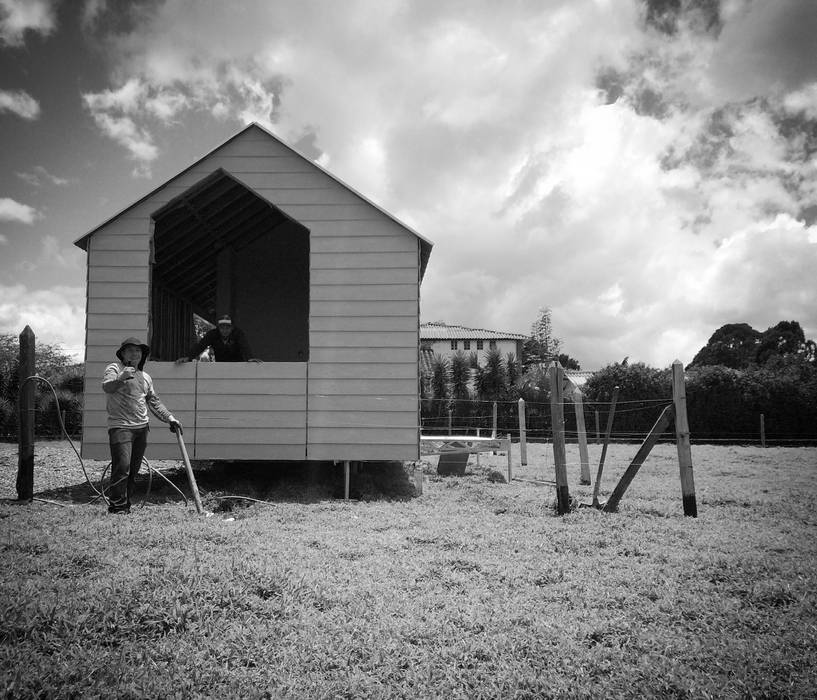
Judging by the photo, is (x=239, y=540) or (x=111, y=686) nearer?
(x=111, y=686)

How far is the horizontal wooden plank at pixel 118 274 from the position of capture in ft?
28.4

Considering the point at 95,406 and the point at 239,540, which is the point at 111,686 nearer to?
the point at 239,540

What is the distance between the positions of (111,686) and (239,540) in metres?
2.66

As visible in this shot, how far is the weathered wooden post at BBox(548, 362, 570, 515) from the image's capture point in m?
7.59

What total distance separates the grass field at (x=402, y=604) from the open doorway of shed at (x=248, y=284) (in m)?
5.96

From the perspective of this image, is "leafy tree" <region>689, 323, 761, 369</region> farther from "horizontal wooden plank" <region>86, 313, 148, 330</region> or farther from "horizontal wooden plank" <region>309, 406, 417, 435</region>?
"horizontal wooden plank" <region>86, 313, 148, 330</region>

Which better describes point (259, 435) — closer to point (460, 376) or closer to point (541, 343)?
point (460, 376)

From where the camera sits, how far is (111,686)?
295 cm

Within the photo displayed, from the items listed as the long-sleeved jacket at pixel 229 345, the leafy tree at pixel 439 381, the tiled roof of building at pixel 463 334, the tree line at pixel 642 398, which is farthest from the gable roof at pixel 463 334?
the long-sleeved jacket at pixel 229 345

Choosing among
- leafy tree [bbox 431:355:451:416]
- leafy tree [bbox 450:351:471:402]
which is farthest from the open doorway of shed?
leafy tree [bbox 450:351:471:402]

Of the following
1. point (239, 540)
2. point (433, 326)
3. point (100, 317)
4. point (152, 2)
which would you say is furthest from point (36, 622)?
point (433, 326)

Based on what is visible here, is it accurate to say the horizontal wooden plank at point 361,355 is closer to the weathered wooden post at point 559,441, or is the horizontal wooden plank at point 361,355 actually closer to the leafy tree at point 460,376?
the weathered wooden post at point 559,441

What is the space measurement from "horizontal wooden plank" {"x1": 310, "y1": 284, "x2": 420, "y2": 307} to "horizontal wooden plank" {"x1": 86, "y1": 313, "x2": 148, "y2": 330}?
261 centimetres

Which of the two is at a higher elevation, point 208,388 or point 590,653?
point 208,388
